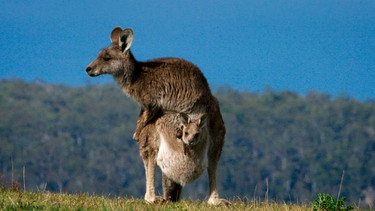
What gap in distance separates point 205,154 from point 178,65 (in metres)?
1.34

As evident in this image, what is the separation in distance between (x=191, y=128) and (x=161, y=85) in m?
0.75

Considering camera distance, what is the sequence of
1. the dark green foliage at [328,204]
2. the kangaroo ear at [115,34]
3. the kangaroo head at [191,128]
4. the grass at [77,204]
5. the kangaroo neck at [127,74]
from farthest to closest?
the kangaroo ear at [115,34], the kangaroo neck at [127,74], the kangaroo head at [191,128], the dark green foliage at [328,204], the grass at [77,204]

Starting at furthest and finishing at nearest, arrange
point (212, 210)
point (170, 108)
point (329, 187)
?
point (329, 187), point (170, 108), point (212, 210)

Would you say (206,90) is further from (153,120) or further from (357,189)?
(357,189)

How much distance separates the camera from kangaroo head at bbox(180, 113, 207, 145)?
35.3ft

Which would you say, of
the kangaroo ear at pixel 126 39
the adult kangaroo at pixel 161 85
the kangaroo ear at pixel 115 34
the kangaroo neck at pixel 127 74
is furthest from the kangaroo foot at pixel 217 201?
the kangaroo ear at pixel 115 34

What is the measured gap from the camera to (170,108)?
11.0 m

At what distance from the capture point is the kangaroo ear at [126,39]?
36.6ft

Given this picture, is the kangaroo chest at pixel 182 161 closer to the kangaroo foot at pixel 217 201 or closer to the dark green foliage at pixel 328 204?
the kangaroo foot at pixel 217 201

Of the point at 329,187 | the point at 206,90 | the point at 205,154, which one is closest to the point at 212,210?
the point at 205,154

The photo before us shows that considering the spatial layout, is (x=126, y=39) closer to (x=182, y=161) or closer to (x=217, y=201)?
(x=182, y=161)

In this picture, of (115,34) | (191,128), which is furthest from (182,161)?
(115,34)

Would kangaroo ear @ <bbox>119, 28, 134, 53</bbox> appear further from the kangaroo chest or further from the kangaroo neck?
the kangaroo chest

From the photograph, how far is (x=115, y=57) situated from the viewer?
11.2 metres
